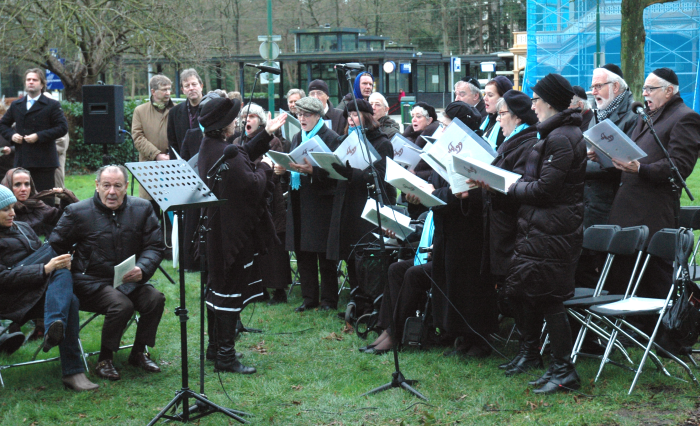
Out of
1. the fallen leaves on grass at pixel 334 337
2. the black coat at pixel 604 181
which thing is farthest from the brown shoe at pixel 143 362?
the black coat at pixel 604 181

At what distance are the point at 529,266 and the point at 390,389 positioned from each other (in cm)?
127

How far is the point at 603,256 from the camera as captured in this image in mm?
6273

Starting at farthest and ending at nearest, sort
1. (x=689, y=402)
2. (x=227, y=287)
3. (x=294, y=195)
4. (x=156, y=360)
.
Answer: (x=294, y=195) → (x=156, y=360) → (x=227, y=287) → (x=689, y=402)

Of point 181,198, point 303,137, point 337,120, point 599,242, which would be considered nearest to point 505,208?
point 599,242

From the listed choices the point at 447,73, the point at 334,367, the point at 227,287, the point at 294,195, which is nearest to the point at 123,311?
the point at 227,287

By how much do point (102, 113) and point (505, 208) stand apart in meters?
7.63

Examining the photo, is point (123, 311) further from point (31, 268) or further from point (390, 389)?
point (390, 389)

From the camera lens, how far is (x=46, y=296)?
208 inches

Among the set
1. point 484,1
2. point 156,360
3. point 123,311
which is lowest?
point 156,360

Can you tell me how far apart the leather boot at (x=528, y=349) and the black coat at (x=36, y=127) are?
21.8ft

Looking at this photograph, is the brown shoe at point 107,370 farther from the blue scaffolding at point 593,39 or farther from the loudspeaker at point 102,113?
the blue scaffolding at point 593,39

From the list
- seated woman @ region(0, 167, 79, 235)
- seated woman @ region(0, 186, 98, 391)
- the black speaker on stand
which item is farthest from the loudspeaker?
seated woman @ region(0, 186, 98, 391)

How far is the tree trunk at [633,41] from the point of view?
15.6 metres

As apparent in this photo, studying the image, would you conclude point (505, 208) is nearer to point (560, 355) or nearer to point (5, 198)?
point (560, 355)
